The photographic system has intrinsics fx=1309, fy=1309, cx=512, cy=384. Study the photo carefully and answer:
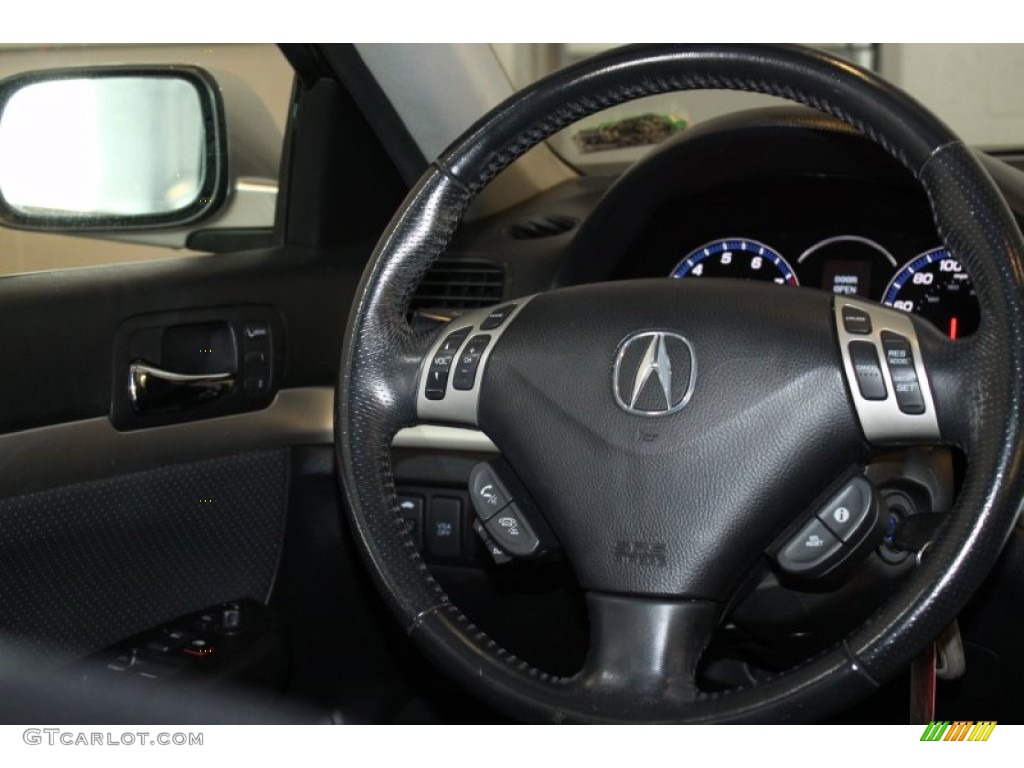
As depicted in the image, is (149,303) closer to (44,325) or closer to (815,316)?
(44,325)

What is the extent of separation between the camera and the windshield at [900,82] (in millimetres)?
1673

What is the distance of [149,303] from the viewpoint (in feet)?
5.55

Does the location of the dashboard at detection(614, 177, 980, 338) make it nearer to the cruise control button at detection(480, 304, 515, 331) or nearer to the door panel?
the cruise control button at detection(480, 304, 515, 331)

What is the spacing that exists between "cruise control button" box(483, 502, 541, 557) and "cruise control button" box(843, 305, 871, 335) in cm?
33

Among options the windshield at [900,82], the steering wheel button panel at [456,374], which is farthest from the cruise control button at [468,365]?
the windshield at [900,82]

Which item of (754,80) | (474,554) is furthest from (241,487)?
(754,80)

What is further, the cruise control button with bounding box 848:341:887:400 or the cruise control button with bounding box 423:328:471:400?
the cruise control button with bounding box 423:328:471:400

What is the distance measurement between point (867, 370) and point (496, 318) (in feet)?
1.16

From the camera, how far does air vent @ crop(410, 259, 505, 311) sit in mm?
1857

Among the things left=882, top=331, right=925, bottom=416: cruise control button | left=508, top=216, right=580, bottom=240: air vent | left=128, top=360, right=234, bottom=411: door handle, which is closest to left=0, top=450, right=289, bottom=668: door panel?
left=128, top=360, right=234, bottom=411: door handle

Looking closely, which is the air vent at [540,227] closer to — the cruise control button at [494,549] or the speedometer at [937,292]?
the speedometer at [937,292]

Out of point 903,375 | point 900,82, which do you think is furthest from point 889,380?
point 900,82

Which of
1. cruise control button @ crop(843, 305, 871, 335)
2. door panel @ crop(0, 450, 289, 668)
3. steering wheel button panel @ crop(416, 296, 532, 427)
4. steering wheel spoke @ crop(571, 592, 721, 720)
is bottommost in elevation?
door panel @ crop(0, 450, 289, 668)

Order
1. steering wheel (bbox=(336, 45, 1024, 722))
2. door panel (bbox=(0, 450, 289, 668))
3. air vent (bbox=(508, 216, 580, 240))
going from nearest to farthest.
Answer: steering wheel (bbox=(336, 45, 1024, 722)) < door panel (bbox=(0, 450, 289, 668)) < air vent (bbox=(508, 216, 580, 240))
